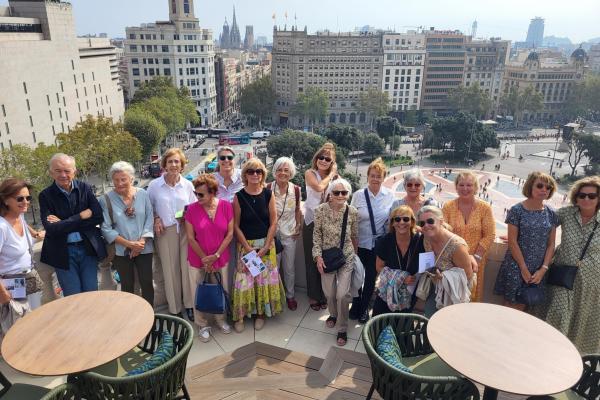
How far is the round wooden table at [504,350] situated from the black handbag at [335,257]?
1.42 metres

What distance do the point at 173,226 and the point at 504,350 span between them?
3761 millimetres

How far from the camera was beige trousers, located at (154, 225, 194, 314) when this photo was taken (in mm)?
5191

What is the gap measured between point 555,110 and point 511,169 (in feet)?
155

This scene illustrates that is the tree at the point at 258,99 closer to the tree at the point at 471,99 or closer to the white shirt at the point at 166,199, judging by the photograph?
the tree at the point at 471,99

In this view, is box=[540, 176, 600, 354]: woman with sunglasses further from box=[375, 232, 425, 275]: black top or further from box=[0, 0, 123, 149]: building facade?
box=[0, 0, 123, 149]: building facade

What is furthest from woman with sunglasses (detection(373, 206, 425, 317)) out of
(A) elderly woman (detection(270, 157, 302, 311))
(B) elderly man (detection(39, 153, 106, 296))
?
(B) elderly man (detection(39, 153, 106, 296))

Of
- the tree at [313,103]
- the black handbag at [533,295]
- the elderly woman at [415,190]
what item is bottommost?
the tree at [313,103]

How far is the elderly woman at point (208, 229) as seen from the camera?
15.5 ft

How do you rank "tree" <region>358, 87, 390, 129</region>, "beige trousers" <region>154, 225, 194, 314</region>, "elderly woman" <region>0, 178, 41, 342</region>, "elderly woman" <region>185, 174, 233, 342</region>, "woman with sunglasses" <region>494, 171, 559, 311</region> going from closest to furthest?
"elderly woman" <region>0, 178, 41, 342</region> < "woman with sunglasses" <region>494, 171, 559, 311</region> < "elderly woman" <region>185, 174, 233, 342</region> < "beige trousers" <region>154, 225, 194, 314</region> < "tree" <region>358, 87, 390, 129</region>

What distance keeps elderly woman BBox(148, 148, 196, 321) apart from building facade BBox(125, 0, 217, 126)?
66.1m

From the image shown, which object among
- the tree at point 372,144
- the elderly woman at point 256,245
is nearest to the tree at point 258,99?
the tree at point 372,144

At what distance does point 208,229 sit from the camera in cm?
476

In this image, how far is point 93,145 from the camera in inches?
1236

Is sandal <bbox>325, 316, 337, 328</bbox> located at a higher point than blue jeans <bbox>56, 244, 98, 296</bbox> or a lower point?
lower
